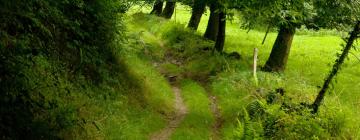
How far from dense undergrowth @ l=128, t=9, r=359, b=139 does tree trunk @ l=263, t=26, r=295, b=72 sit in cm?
73

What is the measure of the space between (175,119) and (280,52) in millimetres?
8963

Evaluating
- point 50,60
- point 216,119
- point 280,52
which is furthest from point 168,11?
point 50,60

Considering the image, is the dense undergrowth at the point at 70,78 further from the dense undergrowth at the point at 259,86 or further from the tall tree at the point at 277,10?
the tall tree at the point at 277,10

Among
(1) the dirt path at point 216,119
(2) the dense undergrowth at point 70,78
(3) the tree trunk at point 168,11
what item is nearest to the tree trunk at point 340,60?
(1) the dirt path at point 216,119

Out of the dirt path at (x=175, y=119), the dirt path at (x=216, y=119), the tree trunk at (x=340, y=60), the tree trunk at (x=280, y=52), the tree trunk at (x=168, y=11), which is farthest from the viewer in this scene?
the tree trunk at (x=168, y=11)

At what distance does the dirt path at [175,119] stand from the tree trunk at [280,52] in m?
5.34

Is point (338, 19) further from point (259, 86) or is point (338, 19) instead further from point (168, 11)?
point (168, 11)

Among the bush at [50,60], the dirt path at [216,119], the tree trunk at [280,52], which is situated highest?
the bush at [50,60]

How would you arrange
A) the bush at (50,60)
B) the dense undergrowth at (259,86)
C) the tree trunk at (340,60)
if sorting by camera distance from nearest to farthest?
the bush at (50,60)
the tree trunk at (340,60)
the dense undergrowth at (259,86)

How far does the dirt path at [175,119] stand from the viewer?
1664 centimetres

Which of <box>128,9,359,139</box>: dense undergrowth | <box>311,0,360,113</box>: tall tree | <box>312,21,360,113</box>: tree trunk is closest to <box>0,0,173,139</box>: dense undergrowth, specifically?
<box>128,9,359,139</box>: dense undergrowth

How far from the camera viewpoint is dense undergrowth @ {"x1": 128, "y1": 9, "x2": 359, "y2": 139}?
1386 cm

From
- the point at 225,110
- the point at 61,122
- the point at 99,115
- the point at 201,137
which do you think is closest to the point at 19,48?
the point at 61,122

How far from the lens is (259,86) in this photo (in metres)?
20.9
